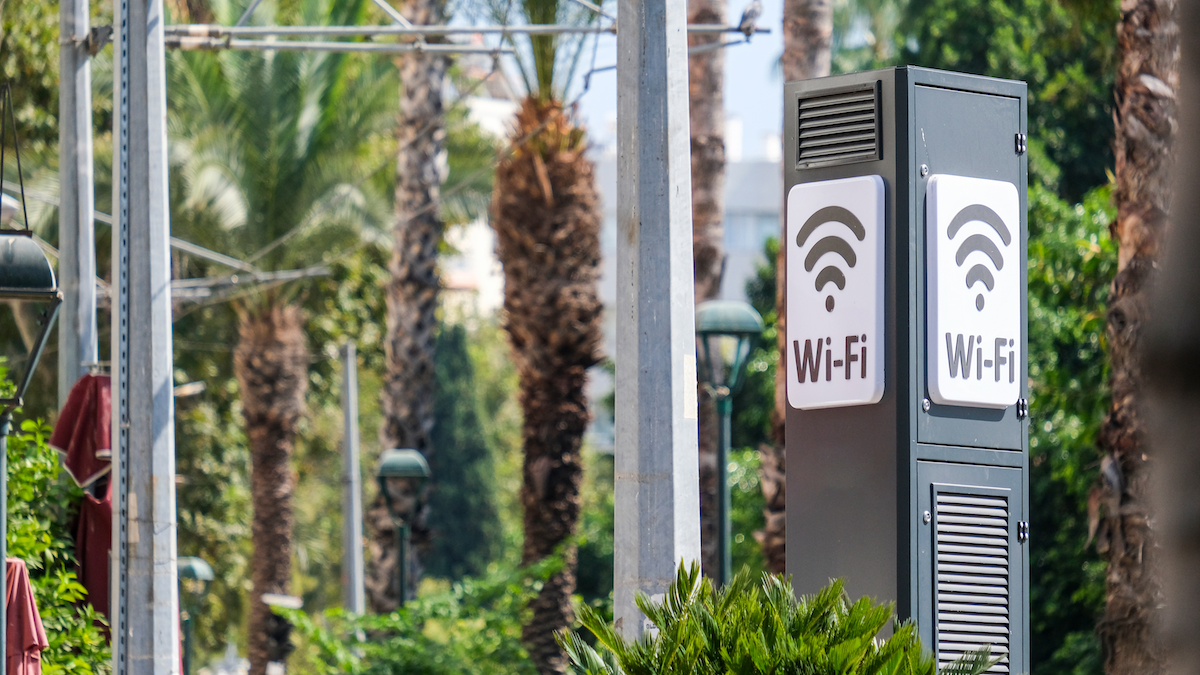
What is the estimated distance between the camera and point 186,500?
27141mm

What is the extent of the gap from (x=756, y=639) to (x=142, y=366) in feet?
18.4

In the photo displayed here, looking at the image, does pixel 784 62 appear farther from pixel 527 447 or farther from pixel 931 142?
pixel 931 142

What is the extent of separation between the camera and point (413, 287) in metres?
20.5

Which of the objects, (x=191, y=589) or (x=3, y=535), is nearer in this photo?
(x=3, y=535)

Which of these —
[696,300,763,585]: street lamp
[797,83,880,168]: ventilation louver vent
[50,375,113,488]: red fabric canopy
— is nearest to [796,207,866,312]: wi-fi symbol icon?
[797,83,880,168]: ventilation louver vent

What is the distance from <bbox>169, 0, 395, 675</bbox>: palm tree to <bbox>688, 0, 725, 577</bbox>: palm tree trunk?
24.3ft

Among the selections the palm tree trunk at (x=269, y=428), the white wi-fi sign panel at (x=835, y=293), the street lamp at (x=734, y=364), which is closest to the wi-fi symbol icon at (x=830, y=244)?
the white wi-fi sign panel at (x=835, y=293)

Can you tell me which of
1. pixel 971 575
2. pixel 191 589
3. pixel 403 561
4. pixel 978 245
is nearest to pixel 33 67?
pixel 191 589

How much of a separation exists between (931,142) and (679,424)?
1.35m

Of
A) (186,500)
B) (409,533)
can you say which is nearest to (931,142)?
(409,533)

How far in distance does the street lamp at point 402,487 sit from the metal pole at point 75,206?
17.9 ft

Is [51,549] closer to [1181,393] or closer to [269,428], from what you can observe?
[1181,393]

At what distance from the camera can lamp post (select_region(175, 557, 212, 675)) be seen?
73.6 feet

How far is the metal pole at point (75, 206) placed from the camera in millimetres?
11523
